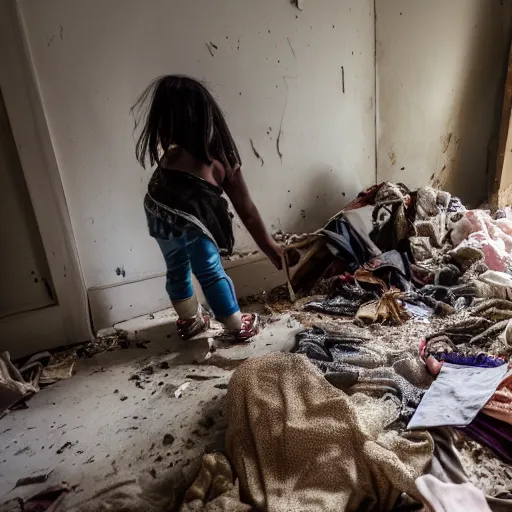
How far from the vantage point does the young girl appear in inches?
75.0

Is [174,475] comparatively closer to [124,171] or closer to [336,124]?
[124,171]

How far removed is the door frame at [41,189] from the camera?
1.78m

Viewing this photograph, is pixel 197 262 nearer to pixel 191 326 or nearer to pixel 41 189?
pixel 191 326

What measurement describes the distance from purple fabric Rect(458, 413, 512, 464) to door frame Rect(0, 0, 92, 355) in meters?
1.66

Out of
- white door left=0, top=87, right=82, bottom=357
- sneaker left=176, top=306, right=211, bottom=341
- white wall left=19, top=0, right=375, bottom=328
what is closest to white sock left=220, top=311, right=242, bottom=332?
sneaker left=176, top=306, right=211, bottom=341

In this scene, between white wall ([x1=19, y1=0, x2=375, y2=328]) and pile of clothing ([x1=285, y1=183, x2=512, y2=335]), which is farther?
pile of clothing ([x1=285, y1=183, x2=512, y2=335])

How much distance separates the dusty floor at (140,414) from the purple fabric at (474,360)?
0.17 meters

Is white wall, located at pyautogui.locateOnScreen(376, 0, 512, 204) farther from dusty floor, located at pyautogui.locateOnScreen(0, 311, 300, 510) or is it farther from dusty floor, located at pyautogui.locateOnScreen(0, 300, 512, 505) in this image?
dusty floor, located at pyautogui.locateOnScreen(0, 311, 300, 510)

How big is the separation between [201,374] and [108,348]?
1.79ft

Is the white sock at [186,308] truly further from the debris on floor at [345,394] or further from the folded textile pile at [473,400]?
the folded textile pile at [473,400]

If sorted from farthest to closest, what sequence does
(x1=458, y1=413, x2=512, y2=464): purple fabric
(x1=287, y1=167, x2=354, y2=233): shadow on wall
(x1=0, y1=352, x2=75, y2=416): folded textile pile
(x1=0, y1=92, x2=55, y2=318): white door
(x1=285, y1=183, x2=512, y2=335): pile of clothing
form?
(x1=287, y1=167, x2=354, y2=233): shadow on wall < (x1=285, y1=183, x2=512, y2=335): pile of clothing < (x1=0, y1=92, x2=55, y2=318): white door < (x1=0, y1=352, x2=75, y2=416): folded textile pile < (x1=458, y1=413, x2=512, y2=464): purple fabric

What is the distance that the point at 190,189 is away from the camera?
190 centimetres

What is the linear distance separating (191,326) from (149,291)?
0.33 m

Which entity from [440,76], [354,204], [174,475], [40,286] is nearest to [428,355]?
[174,475]
